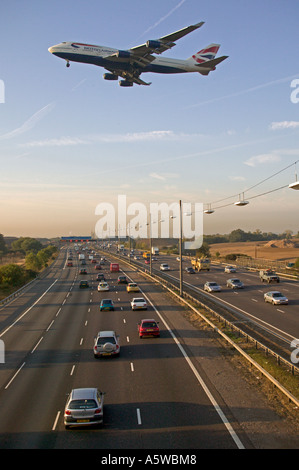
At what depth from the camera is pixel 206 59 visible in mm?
57750

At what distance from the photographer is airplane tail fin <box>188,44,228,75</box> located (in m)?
50.9

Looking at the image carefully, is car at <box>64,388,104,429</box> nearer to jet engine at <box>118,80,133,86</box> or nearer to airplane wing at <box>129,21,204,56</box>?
airplane wing at <box>129,21,204,56</box>

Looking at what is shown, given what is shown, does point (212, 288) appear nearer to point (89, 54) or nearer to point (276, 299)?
point (276, 299)

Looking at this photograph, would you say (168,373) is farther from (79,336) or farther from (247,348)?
(79,336)

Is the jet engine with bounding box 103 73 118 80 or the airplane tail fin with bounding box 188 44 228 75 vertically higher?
the airplane tail fin with bounding box 188 44 228 75

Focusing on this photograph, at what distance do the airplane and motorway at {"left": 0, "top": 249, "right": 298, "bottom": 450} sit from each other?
2821 centimetres

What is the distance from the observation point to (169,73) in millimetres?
53438

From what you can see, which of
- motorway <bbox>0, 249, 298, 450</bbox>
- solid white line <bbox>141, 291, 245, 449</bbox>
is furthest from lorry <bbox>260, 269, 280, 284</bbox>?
solid white line <bbox>141, 291, 245, 449</bbox>

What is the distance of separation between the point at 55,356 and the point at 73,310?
704 inches

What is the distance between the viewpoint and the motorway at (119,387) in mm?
13344

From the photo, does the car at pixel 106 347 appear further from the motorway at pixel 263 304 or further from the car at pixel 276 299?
the car at pixel 276 299

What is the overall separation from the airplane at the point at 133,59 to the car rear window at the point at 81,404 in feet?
116
